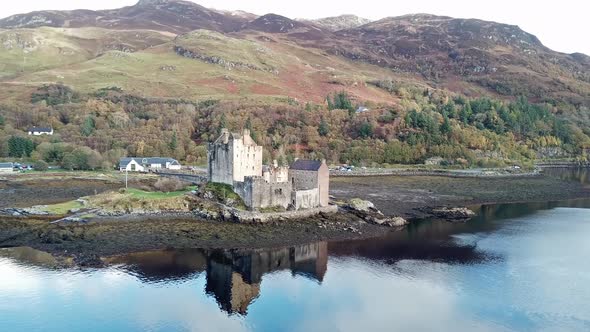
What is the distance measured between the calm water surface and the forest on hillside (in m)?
51.3

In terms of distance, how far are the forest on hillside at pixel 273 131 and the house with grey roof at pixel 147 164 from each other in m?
3.49

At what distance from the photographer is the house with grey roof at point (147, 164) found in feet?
278

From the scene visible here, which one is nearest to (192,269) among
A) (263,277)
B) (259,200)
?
(263,277)

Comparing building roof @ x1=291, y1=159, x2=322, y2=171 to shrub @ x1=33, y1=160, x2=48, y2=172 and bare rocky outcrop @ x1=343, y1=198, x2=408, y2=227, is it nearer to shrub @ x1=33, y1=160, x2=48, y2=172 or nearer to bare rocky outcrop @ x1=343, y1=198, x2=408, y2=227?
bare rocky outcrop @ x1=343, y1=198, x2=408, y2=227

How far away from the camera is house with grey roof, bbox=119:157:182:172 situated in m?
84.6

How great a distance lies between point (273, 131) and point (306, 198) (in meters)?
58.2

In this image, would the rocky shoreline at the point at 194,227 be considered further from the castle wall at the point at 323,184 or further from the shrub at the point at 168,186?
the shrub at the point at 168,186

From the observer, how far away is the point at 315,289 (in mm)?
35125

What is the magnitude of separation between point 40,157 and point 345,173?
52.6 m

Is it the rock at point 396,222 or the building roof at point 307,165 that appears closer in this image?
the rock at point 396,222

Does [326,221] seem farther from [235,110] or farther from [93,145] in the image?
[235,110]

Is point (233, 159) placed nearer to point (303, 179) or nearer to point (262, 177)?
point (262, 177)

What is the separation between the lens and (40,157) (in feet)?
292

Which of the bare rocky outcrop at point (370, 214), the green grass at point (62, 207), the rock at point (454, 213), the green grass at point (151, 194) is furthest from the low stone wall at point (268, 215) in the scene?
the green grass at point (62, 207)
